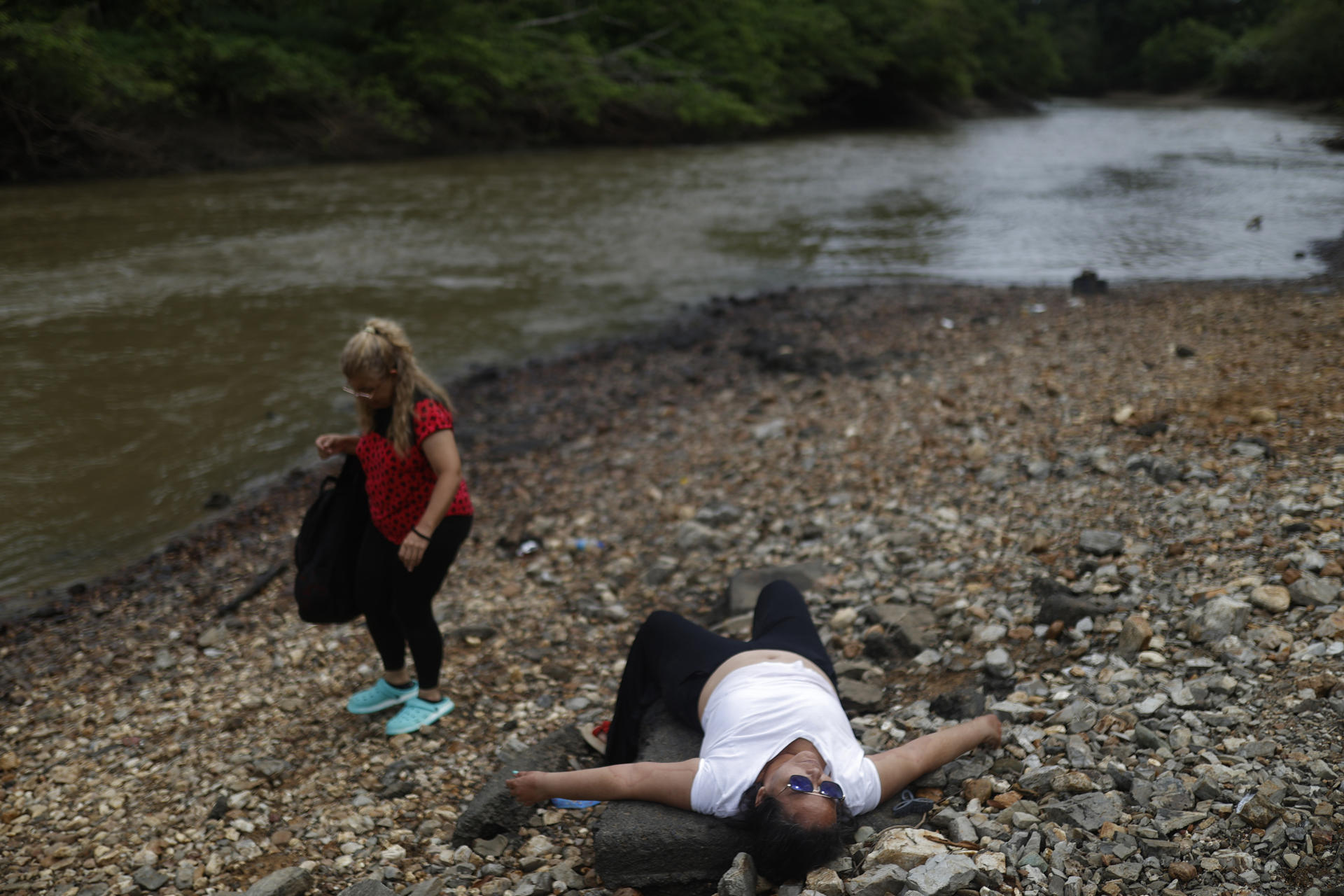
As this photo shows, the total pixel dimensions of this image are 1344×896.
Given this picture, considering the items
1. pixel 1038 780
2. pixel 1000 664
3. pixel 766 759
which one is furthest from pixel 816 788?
pixel 1000 664

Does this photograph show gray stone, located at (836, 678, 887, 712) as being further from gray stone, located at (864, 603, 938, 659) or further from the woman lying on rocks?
the woman lying on rocks

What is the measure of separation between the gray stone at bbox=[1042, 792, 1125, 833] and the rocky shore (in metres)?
0.01

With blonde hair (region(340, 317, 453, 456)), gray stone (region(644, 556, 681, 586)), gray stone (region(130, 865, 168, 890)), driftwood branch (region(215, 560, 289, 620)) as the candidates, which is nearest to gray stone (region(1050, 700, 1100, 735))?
Answer: gray stone (region(644, 556, 681, 586))

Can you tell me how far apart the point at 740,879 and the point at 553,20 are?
32.1m

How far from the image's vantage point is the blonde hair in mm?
3672

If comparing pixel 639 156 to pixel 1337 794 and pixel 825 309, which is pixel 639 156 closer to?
pixel 825 309

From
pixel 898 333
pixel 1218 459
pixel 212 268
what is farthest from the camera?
pixel 212 268

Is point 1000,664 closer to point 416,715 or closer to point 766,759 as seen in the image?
point 766,759

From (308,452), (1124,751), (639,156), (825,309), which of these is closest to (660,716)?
(1124,751)

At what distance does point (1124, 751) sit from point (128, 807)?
12.9 ft

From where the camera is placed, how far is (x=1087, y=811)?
9.68ft

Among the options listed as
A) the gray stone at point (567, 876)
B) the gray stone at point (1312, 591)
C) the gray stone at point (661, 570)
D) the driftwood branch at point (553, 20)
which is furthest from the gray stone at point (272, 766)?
the driftwood branch at point (553, 20)

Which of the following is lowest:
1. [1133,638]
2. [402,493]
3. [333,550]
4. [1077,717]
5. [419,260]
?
[1077,717]

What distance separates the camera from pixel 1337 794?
2746 millimetres
